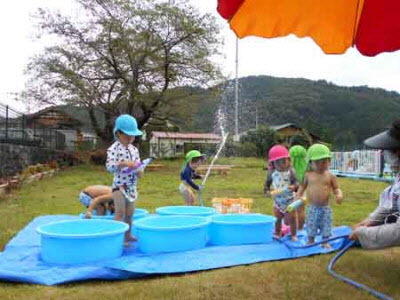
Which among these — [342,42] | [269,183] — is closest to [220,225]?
[269,183]

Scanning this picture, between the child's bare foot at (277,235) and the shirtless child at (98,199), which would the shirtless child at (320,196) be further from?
the shirtless child at (98,199)

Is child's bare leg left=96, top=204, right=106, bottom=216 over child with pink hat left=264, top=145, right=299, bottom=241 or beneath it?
beneath

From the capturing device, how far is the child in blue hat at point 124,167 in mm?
4500

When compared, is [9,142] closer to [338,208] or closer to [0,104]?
[0,104]

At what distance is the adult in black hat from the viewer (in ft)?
9.72

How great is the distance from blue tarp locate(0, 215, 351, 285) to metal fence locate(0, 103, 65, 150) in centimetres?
860

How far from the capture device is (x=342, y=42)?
4215 mm

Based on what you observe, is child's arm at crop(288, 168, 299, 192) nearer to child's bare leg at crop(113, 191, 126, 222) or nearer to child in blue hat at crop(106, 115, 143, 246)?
child in blue hat at crop(106, 115, 143, 246)

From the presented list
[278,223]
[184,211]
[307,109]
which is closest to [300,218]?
[278,223]

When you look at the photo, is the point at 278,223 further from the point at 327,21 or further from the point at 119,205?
the point at 327,21

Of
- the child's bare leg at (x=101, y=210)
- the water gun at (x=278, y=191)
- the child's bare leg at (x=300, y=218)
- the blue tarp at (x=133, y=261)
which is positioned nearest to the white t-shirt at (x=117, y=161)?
the blue tarp at (x=133, y=261)

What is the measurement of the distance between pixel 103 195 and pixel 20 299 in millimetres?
2573

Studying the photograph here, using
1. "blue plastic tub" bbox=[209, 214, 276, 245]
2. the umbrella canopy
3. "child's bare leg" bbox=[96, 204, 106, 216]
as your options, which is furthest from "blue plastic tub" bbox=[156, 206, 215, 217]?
the umbrella canopy

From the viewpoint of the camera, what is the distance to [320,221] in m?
4.58
